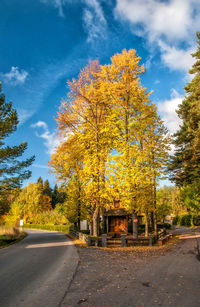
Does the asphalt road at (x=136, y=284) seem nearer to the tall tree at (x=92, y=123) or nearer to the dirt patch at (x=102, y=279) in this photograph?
the dirt patch at (x=102, y=279)

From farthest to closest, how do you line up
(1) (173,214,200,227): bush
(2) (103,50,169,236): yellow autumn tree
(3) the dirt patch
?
1. (1) (173,214,200,227): bush
2. (2) (103,50,169,236): yellow autumn tree
3. (3) the dirt patch

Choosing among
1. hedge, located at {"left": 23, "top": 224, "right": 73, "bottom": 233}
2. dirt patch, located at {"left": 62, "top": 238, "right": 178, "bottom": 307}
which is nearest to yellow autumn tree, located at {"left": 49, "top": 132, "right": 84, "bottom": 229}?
hedge, located at {"left": 23, "top": 224, "right": 73, "bottom": 233}

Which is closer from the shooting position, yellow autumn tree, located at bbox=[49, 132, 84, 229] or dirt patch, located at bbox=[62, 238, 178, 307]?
dirt patch, located at bbox=[62, 238, 178, 307]

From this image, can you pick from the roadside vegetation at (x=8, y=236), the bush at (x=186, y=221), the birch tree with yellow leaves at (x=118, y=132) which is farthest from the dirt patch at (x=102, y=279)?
the bush at (x=186, y=221)

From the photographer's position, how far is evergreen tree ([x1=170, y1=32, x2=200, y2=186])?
22.4 m

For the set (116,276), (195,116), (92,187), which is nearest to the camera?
(116,276)

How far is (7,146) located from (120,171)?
1182 cm

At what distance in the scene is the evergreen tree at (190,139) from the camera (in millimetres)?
22438

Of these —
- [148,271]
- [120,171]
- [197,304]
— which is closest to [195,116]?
[120,171]

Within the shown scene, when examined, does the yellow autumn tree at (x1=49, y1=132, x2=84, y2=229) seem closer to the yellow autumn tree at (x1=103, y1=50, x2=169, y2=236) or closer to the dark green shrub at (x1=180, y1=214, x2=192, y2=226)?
the yellow autumn tree at (x1=103, y1=50, x2=169, y2=236)

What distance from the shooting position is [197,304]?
498cm

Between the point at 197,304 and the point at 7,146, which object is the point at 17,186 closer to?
the point at 7,146

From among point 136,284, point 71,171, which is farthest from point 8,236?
point 136,284

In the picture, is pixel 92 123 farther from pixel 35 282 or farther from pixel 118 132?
pixel 35 282
